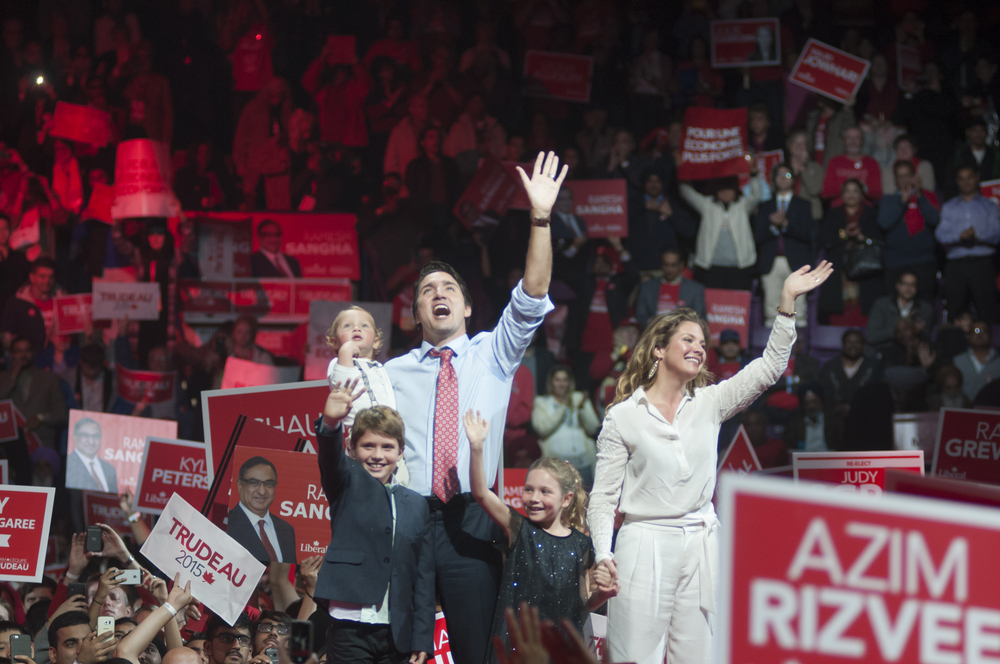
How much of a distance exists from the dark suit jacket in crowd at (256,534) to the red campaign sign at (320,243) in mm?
4739

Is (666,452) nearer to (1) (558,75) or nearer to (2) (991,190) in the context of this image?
(2) (991,190)

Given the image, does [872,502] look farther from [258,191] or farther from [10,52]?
[10,52]

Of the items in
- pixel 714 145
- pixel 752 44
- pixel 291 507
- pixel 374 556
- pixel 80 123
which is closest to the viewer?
pixel 374 556

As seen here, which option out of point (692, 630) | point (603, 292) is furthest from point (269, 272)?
point (692, 630)

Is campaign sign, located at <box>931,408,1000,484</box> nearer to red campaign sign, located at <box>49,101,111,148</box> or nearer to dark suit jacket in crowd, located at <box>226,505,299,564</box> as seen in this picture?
dark suit jacket in crowd, located at <box>226,505,299,564</box>

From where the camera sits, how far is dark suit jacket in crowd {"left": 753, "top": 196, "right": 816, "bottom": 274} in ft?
31.4

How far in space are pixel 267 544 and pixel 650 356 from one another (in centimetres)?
243

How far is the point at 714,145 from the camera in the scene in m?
9.85

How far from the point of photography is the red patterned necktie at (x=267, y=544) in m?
5.28

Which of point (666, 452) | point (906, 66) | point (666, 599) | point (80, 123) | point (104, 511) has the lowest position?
point (104, 511)

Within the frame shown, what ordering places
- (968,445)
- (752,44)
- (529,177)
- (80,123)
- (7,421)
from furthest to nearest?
(752,44) → (80,123) → (529,177) → (7,421) → (968,445)

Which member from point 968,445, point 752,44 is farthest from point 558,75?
point 968,445

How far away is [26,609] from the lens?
257 inches

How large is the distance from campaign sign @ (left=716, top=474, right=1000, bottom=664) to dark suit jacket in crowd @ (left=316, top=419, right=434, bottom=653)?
1860 millimetres
